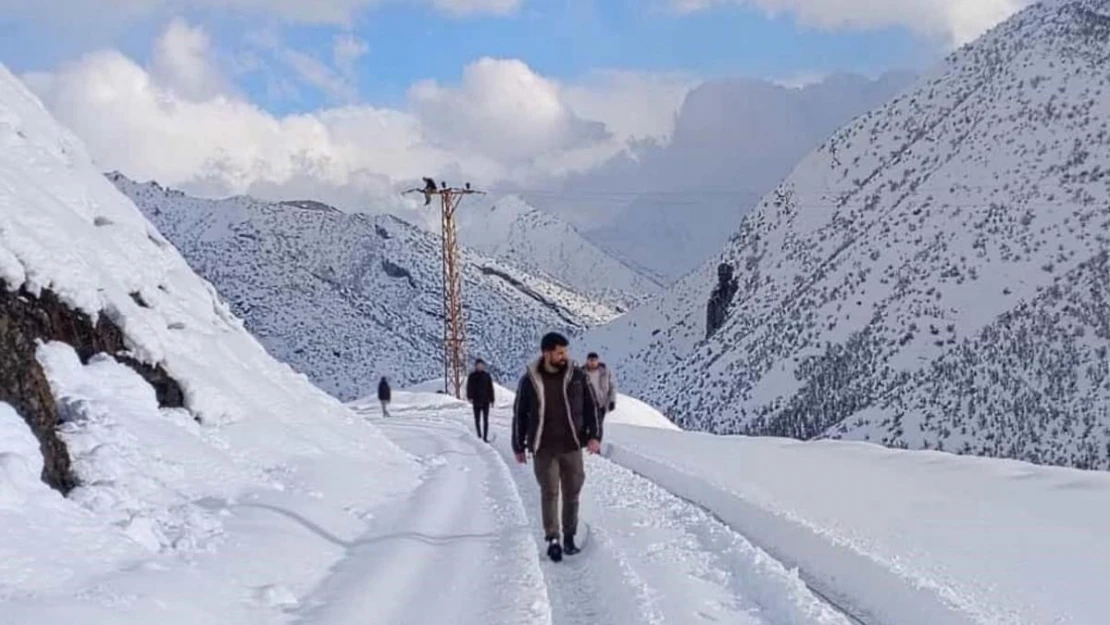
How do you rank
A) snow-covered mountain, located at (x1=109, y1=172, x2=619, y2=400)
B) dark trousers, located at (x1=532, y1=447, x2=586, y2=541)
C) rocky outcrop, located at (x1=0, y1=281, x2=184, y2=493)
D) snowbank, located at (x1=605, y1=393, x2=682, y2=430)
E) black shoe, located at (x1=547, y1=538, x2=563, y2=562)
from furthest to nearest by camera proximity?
1. snow-covered mountain, located at (x1=109, y1=172, x2=619, y2=400)
2. snowbank, located at (x1=605, y1=393, x2=682, y2=430)
3. dark trousers, located at (x1=532, y1=447, x2=586, y2=541)
4. black shoe, located at (x1=547, y1=538, x2=563, y2=562)
5. rocky outcrop, located at (x1=0, y1=281, x2=184, y2=493)

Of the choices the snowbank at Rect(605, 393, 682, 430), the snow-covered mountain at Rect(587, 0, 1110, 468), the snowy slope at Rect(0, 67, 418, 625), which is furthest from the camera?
the snow-covered mountain at Rect(587, 0, 1110, 468)

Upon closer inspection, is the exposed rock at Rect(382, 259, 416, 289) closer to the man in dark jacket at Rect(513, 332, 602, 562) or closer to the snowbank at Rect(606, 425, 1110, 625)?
the snowbank at Rect(606, 425, 1110, 625)

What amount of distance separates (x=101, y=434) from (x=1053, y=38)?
88.0 m

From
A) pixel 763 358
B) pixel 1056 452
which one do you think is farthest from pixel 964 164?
pixel 1056 452

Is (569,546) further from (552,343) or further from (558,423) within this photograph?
(552,343)

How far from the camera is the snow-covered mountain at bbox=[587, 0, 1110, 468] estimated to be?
45.2 meters

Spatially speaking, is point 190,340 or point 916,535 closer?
point 916,535

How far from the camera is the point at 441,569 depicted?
870 centimetres

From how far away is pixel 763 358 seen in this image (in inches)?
2857

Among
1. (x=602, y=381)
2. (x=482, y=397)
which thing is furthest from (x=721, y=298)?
(x=602, y=381)

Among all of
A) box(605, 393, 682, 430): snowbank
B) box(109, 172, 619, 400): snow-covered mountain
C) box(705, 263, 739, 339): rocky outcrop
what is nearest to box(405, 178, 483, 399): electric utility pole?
box(605, 393, 682, 430): snowbank

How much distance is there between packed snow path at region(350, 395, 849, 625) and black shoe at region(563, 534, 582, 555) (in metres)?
0.19

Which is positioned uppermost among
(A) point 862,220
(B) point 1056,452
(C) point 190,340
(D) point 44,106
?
(A) point 862,220

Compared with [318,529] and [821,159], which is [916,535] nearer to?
[318,529]
